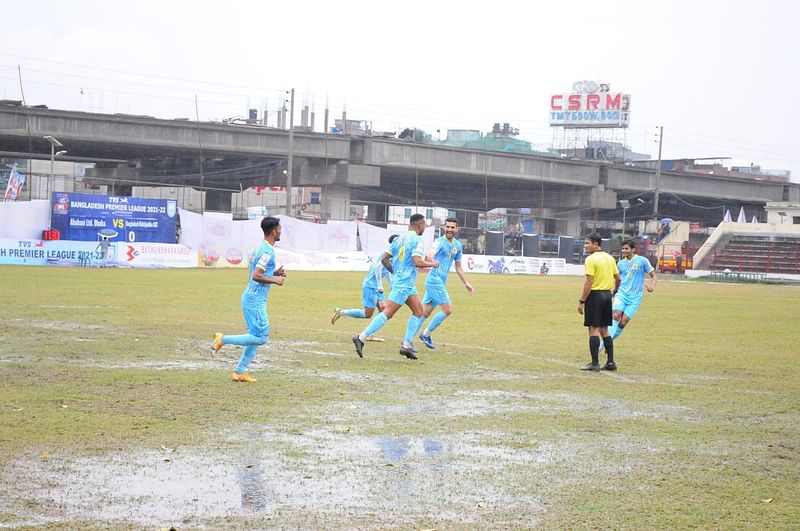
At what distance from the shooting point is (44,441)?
7.69 m

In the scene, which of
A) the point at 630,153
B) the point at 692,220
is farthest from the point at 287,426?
the point at 630,153

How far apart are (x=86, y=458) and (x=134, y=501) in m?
1.27

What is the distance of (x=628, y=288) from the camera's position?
16.2m

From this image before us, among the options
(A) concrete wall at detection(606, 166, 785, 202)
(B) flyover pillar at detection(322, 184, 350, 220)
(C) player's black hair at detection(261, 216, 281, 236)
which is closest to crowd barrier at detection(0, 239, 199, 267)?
(B) flyover pillar at detection(322, 184, 350, 220)

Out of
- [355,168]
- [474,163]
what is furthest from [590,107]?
[355,168]

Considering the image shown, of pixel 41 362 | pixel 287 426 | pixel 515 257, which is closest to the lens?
pixel 287 426

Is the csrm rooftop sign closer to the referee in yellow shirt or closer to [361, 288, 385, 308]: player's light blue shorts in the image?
[361, 288, 385, 308]: player's light blue shorts

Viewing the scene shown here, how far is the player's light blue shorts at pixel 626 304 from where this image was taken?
1599cm

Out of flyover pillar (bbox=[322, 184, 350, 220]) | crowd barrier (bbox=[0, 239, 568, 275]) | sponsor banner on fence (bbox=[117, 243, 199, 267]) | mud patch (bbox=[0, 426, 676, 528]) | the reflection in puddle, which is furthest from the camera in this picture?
flyover pillar (bbox=[322, 184, 350, 220])

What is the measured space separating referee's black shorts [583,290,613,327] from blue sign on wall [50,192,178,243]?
96.8 ft

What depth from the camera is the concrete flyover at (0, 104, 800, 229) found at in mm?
54031

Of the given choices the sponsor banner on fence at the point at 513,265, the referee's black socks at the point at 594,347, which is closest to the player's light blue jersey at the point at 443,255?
the referee's black socks at the point at 594,347

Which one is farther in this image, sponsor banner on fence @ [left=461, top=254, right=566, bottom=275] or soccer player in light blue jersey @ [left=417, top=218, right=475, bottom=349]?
sponsor banner on fence @ [left=461, top=254, right=566, bottom=275]

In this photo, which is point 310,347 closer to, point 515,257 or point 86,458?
point 86,458
